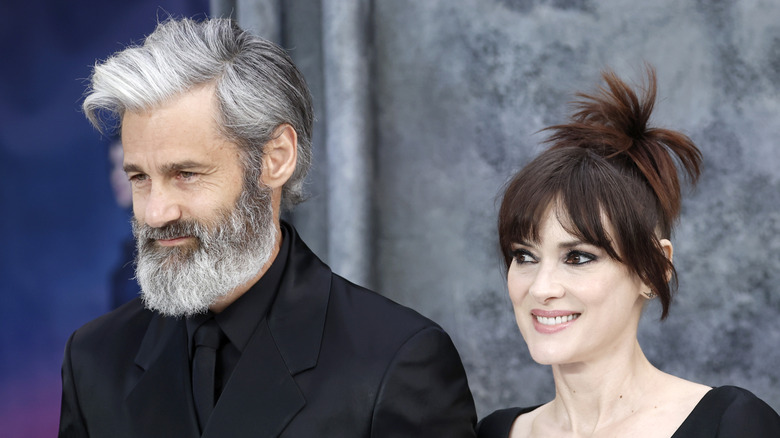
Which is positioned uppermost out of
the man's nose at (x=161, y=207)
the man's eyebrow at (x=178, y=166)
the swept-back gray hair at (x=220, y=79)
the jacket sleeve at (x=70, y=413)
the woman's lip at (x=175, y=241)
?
the swept-back gray hair at (x=220, y=79)

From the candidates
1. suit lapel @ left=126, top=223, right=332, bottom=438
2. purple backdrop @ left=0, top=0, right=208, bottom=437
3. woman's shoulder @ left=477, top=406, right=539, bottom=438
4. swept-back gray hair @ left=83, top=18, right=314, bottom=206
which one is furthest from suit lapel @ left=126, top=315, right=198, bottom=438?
purple backdrop @ left=0, top=0, right=208, bottom=437

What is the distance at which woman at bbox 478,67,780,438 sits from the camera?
2.06 metres

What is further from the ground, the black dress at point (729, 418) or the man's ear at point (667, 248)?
the man's ear at point (667, 248)

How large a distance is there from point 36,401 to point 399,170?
1.64 m

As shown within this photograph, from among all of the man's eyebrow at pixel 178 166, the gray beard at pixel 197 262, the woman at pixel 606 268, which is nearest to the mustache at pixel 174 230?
the gray beard at pixel 197 262

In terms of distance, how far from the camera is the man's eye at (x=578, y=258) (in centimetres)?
209

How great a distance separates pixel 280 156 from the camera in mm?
2258

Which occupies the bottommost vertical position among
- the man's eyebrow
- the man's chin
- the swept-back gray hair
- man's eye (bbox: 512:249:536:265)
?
the man's chin

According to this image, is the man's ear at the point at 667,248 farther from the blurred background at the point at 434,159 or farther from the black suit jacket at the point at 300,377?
the blurred background at the point at 434,159

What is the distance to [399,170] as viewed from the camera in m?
3.56

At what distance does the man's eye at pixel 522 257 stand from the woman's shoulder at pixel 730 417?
19.1 inches

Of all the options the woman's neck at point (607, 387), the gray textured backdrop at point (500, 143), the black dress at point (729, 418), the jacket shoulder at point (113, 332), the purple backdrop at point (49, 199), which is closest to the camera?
the black dress at point (729, 418)

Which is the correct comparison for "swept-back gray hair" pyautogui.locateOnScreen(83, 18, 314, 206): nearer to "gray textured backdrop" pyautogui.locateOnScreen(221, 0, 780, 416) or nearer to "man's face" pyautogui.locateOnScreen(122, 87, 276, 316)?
"man's face" pyautogui.locateOnScreen(122, 87, 276, 316)

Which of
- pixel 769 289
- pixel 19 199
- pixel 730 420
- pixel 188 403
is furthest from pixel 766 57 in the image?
pixel 19 199
